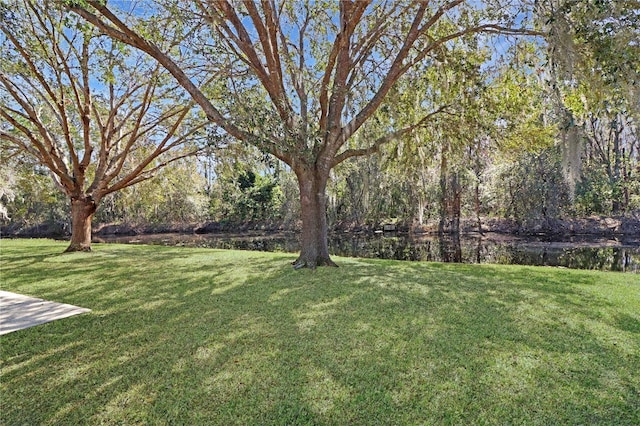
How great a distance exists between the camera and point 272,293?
436 centimetres

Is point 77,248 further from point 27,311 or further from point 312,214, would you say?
point 312,214

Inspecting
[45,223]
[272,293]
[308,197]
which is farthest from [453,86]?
[45,223]

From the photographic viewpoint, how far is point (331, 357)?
248cm

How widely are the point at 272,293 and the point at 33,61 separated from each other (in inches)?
317

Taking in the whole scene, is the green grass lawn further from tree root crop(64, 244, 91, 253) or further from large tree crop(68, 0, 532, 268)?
tree root crop(64, 244, 91, 253)

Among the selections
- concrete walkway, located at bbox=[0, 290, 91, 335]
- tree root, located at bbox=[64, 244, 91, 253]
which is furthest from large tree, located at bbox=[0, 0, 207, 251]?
concrete walkway, located at bbox=[0, 290, 91, 335]

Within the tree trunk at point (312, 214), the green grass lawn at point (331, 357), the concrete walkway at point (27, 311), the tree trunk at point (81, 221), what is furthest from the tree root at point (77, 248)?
the tree trunk at point (312, 214)

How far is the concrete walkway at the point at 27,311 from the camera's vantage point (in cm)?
325

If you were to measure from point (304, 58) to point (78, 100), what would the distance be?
17.8ft

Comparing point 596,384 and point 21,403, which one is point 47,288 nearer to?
point 21,403

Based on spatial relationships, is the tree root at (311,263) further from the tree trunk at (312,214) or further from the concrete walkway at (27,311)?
the concrete walkway at (27,311)

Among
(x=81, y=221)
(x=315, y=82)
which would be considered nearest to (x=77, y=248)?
(x=81, y=221)

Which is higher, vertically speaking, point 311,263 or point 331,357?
point 311,263

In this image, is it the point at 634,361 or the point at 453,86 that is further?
the point at 453,86
